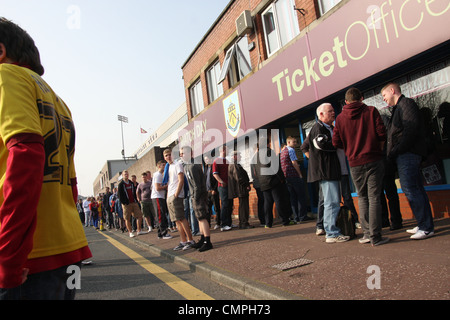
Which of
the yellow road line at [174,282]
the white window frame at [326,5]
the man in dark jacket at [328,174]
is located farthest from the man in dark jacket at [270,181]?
the white window frame at [326,5]

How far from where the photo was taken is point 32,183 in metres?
1.35

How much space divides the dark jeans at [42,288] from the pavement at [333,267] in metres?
2.07

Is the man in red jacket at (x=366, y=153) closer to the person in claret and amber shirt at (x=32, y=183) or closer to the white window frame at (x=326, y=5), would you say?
the white window frame at (x=326, y=5)

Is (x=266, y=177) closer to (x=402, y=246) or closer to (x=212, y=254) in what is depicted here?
(x=212, y=254)

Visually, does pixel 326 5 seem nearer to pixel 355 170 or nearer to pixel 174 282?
pixel 355 170

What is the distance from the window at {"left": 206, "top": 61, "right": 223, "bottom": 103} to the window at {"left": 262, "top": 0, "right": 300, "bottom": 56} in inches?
139

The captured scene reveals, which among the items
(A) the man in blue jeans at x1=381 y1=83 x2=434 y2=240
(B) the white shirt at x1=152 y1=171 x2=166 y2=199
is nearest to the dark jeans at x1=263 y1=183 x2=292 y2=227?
(B) the white shirt at x1=152 y1=171 x2=166 y2=199

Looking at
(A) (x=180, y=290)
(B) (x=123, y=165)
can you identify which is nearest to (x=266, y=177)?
(A) (x=180, y=290)

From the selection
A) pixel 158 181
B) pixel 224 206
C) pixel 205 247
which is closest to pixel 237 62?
pixel 158 181

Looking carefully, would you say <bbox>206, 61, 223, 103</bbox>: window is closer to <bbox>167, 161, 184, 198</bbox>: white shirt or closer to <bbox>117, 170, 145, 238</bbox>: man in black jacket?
<bbox>117, 170, 145, 238</bbox>: man in black jacket

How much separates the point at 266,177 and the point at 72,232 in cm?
629

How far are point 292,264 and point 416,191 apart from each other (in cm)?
196

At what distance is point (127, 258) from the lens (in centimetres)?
711

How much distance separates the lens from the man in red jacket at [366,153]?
4.56 metres
